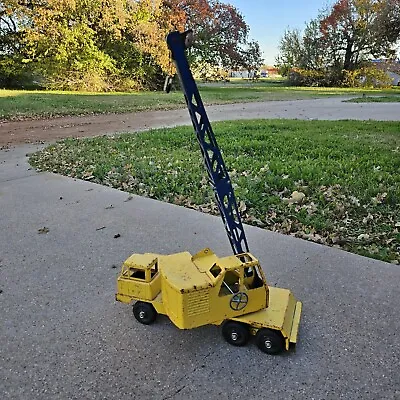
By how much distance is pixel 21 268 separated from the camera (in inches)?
106

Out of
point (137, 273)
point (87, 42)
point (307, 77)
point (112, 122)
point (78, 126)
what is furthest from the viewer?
point (307, 77)

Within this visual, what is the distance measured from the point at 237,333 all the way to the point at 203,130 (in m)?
0.93

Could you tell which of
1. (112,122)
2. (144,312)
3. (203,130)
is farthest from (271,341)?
(112,122)

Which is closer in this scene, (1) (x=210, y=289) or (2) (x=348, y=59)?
(1) (x=210, y=289)

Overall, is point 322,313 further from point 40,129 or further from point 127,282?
point 40,129

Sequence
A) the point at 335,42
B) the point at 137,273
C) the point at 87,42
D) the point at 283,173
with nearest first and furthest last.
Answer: the point at 137,273 < the point at 283,173 < the point at 87,42 < the point at 335,42

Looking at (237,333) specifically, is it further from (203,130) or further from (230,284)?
(203,130)

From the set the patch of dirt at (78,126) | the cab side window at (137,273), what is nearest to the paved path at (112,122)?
the patch of dirt at (78,126)

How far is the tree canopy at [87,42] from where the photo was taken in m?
18.1

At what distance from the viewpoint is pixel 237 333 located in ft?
6.15

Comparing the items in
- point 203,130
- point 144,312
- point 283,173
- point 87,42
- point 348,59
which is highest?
point 87,42

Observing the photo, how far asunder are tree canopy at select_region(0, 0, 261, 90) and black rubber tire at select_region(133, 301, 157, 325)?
1835 cm

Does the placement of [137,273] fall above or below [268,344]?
above

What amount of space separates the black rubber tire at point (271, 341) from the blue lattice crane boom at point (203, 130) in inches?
17.7
